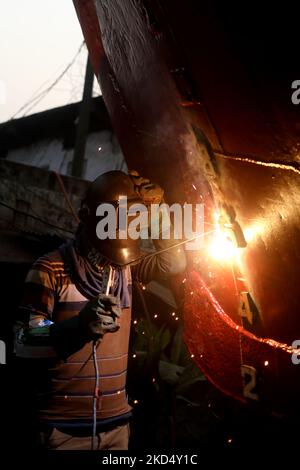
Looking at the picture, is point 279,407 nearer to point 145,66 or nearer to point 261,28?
point 261,28

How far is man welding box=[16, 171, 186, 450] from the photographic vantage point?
2.48 meters

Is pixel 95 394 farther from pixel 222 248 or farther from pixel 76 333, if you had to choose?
pixel 222 248

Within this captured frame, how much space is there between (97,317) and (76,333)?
0.65ft

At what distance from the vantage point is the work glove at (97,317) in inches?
91.4

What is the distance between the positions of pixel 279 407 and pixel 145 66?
8.83ft

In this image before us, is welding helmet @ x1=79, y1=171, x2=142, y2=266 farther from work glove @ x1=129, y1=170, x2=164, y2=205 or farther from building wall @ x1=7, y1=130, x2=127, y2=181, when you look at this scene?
building wall @ x1=7, y1=130, x2=127, y2=181

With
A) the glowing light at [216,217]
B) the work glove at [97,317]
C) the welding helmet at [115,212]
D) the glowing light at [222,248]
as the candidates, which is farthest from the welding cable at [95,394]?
the glowing light at [216,217]

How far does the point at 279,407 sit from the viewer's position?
89.0 inches

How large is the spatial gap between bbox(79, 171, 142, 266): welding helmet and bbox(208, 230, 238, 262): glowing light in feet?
2.15

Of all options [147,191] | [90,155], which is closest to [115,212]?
[147,191]

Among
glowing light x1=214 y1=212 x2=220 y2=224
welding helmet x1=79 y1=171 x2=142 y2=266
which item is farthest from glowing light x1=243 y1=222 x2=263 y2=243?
welding helmet x1=79 y1=171 x2=142 y2=266

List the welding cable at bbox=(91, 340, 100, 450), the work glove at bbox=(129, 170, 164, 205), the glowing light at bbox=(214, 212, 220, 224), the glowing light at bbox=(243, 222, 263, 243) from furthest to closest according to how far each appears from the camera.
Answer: the work glove at bbox=(129, 170, 164, 205) < the glowing light at bbox=(214, 212, 220, 224) < the welding cable at bbox=(91, 340, 100, 450) < the glowing light at bbox=(243, 222, 263, 243)
